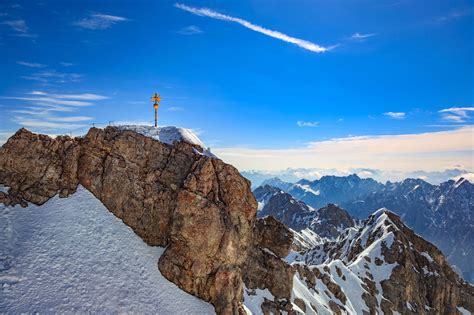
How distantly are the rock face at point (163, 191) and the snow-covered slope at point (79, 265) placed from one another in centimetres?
141

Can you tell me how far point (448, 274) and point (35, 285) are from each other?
124956 millimetres

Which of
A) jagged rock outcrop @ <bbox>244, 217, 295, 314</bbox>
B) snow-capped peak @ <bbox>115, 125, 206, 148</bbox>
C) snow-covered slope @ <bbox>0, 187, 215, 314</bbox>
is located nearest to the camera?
snow-covered slope @ <bbox>0, 187, 215, 314</bbox>

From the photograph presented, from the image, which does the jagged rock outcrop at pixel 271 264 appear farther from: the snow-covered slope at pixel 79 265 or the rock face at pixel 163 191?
the snow-covered slope at pixel 79 265

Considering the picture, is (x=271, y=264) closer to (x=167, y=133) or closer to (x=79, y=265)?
(x=167, y=133)

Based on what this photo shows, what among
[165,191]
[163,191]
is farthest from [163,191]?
[165,191]

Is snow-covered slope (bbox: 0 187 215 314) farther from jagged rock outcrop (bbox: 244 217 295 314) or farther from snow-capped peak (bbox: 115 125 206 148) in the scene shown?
jagged rock outcrop (bbox: 244 217 295 314)

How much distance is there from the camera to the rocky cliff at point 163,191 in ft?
120

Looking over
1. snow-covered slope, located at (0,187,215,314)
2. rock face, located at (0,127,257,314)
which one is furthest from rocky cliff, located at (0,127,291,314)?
snow-covered slope, located at (0,187,215,314)

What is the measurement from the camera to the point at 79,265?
31.5 metres

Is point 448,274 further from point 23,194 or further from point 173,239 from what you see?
point 23,194

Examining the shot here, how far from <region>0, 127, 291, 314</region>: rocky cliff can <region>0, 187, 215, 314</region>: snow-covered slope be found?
4.36 feet

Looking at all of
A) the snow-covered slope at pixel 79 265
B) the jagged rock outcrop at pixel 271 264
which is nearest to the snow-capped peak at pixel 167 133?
the snow-covered slope at pixel 79 265

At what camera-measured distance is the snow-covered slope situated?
28.4m

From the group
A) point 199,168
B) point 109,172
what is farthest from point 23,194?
point 199,168
